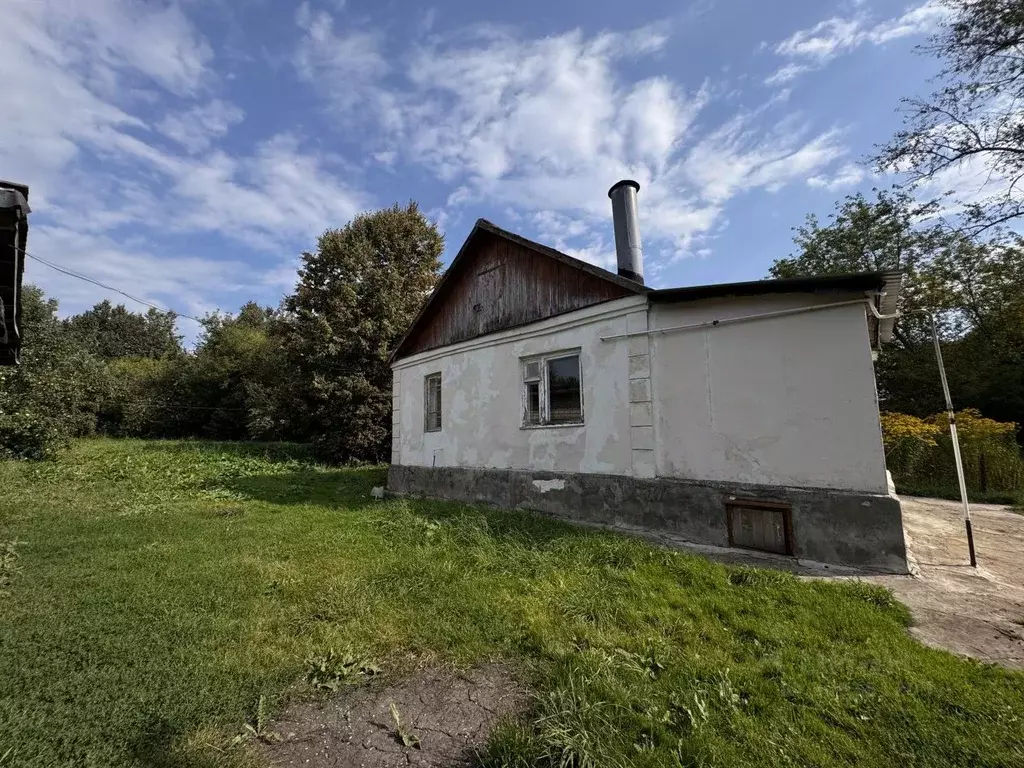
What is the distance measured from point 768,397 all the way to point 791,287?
1366 mm

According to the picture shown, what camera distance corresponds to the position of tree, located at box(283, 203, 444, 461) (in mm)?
19125

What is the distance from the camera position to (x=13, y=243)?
4184 millimetres

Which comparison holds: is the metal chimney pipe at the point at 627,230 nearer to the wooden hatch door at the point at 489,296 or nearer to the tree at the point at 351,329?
the wooden hatch door at the point at 489,296

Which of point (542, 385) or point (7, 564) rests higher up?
point (542, 385)

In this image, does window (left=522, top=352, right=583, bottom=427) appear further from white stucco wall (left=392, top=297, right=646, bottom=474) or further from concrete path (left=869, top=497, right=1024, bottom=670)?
concrete path (left=869, top=497, right=1024, bottom=670)

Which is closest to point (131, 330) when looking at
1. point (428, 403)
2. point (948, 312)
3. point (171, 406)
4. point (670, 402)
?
point (171, 406)

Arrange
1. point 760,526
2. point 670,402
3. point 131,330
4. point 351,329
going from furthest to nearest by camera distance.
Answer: point 131,330
point 351,329
point 670,402
point 760,526

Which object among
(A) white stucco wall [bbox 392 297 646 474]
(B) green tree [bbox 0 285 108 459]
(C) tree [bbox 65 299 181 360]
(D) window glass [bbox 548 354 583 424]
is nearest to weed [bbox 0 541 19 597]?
(A) white stucco wall [bbox 392 297 646 474]

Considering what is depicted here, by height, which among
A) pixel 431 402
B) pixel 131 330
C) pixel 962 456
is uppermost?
pixel 131 330

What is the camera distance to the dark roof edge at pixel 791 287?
16.3 ft

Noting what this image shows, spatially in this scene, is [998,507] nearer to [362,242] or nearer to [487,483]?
[487,483]

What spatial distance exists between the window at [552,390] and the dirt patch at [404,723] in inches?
200

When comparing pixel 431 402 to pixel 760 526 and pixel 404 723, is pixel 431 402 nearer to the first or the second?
pixel 760 526

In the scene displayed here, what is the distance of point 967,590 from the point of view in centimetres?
444
